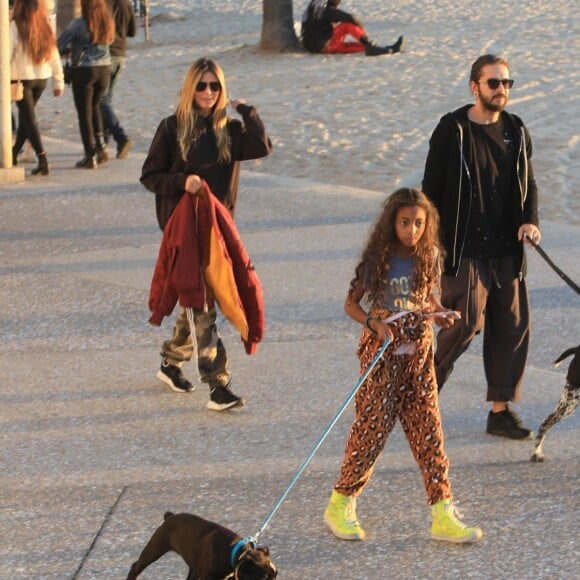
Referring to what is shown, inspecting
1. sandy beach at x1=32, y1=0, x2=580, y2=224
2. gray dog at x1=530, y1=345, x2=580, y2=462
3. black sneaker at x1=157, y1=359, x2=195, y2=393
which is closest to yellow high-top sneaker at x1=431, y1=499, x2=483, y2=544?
gray dog at x1=530, y1=345, x2=580, y2=462

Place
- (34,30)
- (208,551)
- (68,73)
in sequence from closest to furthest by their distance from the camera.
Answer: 1. (208,551)
2. (34,30)
3. (68,73)

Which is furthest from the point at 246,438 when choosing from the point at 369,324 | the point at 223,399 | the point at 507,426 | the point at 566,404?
the point at 566,404

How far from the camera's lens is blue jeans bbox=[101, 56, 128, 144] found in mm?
11977

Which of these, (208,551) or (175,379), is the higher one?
(208,551)

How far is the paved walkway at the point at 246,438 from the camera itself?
4922 millimetres

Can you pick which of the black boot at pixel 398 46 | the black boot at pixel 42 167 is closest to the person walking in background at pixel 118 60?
the black boot at pixel 42 167

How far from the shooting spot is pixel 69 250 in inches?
374

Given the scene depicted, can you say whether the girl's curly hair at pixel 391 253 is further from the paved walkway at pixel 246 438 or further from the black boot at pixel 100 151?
the black boot at pixel 100 151

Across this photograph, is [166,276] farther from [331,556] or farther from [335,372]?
[331,556]

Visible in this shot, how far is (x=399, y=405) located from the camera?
16.4 ft

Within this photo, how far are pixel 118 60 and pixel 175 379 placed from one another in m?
6.07

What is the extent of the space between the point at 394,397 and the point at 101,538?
1276 millimetres

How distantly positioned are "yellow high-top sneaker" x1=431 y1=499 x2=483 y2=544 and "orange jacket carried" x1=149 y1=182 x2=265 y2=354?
1.69 m

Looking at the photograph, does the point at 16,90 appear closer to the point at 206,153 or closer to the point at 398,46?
the point at 206,153
